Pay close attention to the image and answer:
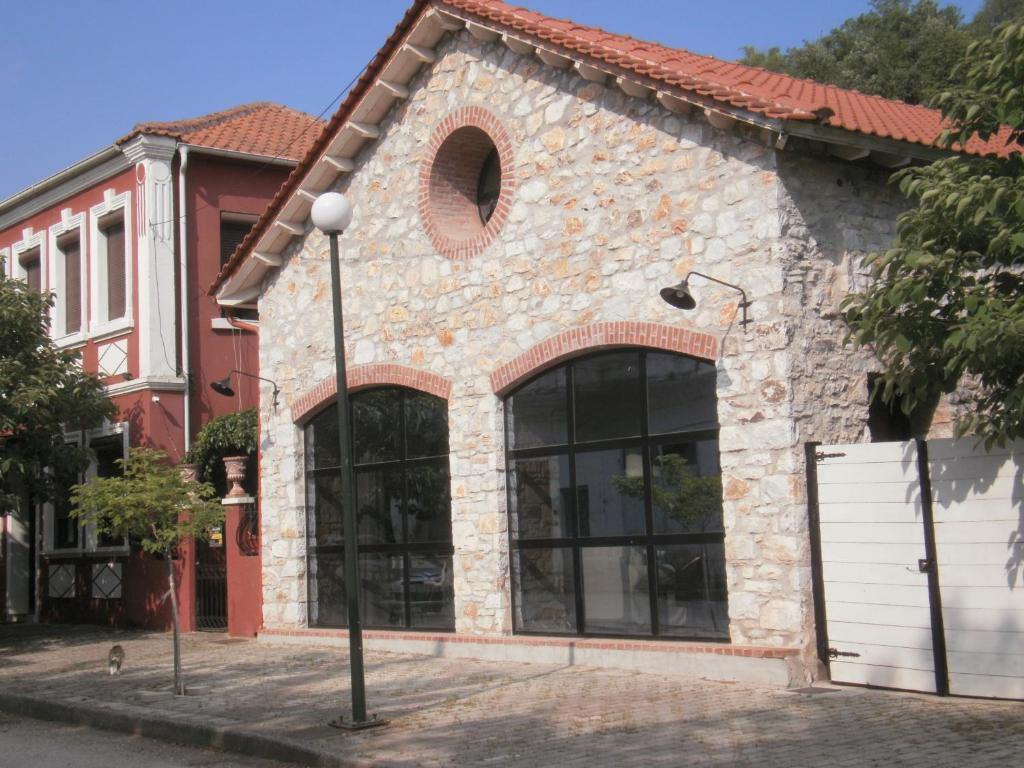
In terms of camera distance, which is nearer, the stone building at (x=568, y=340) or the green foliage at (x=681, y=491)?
the stone building at (x=568, y=340)

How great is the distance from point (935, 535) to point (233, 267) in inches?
393

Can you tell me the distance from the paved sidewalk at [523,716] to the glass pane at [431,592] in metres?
0.61

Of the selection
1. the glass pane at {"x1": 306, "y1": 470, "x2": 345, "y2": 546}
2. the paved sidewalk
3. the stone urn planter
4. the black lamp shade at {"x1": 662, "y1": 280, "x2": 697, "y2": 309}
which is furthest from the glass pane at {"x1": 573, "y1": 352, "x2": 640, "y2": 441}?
the stone urn planter

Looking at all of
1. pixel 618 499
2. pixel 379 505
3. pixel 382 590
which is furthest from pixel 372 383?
pixel 618 499

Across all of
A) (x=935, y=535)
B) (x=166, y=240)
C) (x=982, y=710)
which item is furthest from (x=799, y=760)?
(x=166, y=240)

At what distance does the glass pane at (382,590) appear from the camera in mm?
14062

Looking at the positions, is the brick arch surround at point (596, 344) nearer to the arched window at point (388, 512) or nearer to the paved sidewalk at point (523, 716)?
the arched window at point (388, 512)

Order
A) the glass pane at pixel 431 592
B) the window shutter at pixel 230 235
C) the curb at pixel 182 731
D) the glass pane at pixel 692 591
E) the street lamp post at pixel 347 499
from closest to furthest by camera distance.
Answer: the curb at pixel 182 731 → the street lamp post at pixel 347 499 → the glass pane at pixel 692 591 → the glass pane at pixel 431 592 → the window shutter at pixel 230 235

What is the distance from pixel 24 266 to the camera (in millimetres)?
22312

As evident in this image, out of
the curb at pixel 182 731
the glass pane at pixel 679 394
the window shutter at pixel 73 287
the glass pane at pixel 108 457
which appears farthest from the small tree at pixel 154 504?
the window shutter at pixel 73 287

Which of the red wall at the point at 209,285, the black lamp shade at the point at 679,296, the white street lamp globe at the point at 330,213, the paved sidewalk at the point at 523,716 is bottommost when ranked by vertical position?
the paved sidewalk at the point at 523,716

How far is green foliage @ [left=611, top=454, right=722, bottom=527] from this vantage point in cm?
1069

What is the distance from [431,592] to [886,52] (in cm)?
2335

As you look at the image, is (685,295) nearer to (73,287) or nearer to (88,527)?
(88,527)
